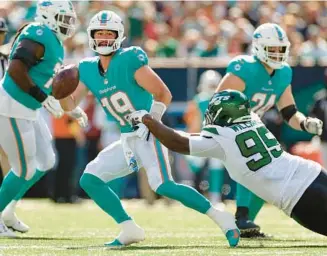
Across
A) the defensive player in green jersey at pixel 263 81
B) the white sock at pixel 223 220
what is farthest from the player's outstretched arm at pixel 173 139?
the defensive player in green jersey at pixel 263 81

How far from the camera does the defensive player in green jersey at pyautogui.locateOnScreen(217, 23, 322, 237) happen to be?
8.03 meters

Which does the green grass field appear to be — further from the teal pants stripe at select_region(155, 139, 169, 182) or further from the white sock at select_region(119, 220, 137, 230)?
the teal pants stripe at select_region(155, 139, 169, 182)

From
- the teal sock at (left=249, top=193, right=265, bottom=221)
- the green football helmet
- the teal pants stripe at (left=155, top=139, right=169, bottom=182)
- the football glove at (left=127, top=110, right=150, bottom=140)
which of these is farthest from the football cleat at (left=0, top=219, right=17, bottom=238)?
the green football helmet

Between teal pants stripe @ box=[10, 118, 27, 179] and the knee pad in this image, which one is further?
the knee pad

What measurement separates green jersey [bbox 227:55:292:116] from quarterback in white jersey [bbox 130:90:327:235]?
1579 millimetres

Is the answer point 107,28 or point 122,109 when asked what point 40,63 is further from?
point 122,109

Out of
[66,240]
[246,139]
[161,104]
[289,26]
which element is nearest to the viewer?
[246,139]

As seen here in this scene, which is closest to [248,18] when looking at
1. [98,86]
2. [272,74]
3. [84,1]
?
[84,1]

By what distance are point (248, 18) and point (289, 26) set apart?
98 centimetres

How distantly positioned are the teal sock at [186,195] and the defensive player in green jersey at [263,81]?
1113mm

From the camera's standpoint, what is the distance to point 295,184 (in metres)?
6.49

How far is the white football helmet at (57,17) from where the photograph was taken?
814 centimetres

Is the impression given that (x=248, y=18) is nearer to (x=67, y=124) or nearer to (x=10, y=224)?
(x=67, y=124)

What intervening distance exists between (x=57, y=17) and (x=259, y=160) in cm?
239
